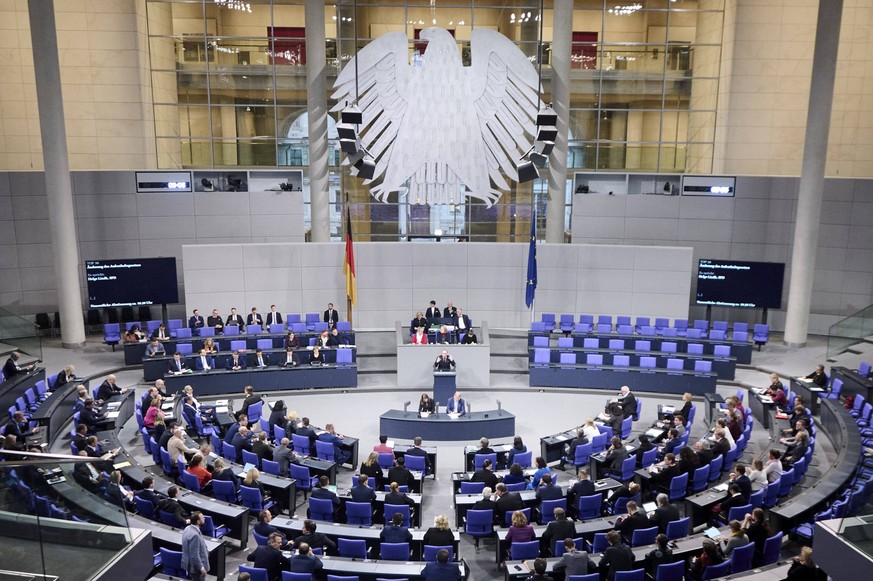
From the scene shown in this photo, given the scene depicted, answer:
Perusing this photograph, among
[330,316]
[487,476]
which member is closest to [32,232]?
[330,316]

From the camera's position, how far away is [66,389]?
15.1 meters

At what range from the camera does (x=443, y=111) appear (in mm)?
21688

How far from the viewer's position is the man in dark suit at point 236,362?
1764cm

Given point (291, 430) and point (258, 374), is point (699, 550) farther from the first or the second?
point (258, 374)

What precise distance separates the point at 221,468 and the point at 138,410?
4372 millimetres

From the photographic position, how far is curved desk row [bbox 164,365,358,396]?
17.0 m

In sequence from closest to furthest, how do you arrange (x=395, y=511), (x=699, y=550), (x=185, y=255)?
(x=699, y=550) → (x=395, y=511) → (x=185, y=255)

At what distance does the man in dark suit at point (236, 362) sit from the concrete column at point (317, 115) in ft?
18.4

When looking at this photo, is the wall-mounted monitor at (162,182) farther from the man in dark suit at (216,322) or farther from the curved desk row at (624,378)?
the curved desk row at (624,378)

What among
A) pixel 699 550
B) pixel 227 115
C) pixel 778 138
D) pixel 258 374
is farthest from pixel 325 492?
pixel 778 138

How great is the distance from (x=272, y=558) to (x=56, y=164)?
15528 millimetres

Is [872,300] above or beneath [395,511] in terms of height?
above

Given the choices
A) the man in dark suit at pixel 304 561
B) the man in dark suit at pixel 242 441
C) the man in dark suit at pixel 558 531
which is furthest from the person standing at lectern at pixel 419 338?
the man in dark suit at pixel 304 561

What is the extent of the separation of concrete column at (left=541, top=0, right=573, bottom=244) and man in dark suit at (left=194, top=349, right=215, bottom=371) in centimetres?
1110
